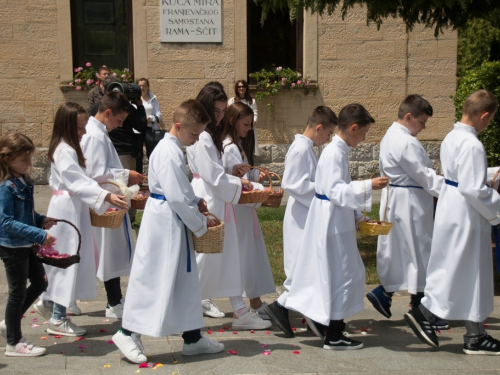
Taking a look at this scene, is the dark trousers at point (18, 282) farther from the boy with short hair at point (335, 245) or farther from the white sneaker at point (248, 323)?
the boy with short hair at point (335, 245)

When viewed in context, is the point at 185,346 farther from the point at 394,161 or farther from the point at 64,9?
the point at 64,9

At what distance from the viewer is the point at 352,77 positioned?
45.3 feet

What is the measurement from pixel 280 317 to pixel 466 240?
157cm

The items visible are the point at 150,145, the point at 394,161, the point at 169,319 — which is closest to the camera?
the point at 169,319

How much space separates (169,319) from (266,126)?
29.5ft

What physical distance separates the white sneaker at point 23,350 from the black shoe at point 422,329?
276cm

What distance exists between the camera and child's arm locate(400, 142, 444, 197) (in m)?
6.02

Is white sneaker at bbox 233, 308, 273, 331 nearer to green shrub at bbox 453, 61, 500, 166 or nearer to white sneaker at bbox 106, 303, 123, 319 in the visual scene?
white sneaker at bbox 106, 303, 123, 319

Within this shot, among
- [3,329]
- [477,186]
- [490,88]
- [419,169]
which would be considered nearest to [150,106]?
[490,88]

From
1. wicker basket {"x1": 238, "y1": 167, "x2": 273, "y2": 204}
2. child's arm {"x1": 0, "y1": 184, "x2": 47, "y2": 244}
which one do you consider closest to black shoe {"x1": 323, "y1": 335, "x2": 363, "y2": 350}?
wicker basket {"x1": 238, "y1": 167, "x2": 273, "y2": 204}

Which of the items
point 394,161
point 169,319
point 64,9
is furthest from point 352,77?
point 169,319

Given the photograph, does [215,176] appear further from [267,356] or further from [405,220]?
[405,220]

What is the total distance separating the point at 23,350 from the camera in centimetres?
530

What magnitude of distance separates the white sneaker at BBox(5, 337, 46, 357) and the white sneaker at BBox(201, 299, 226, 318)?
5.29 feet
